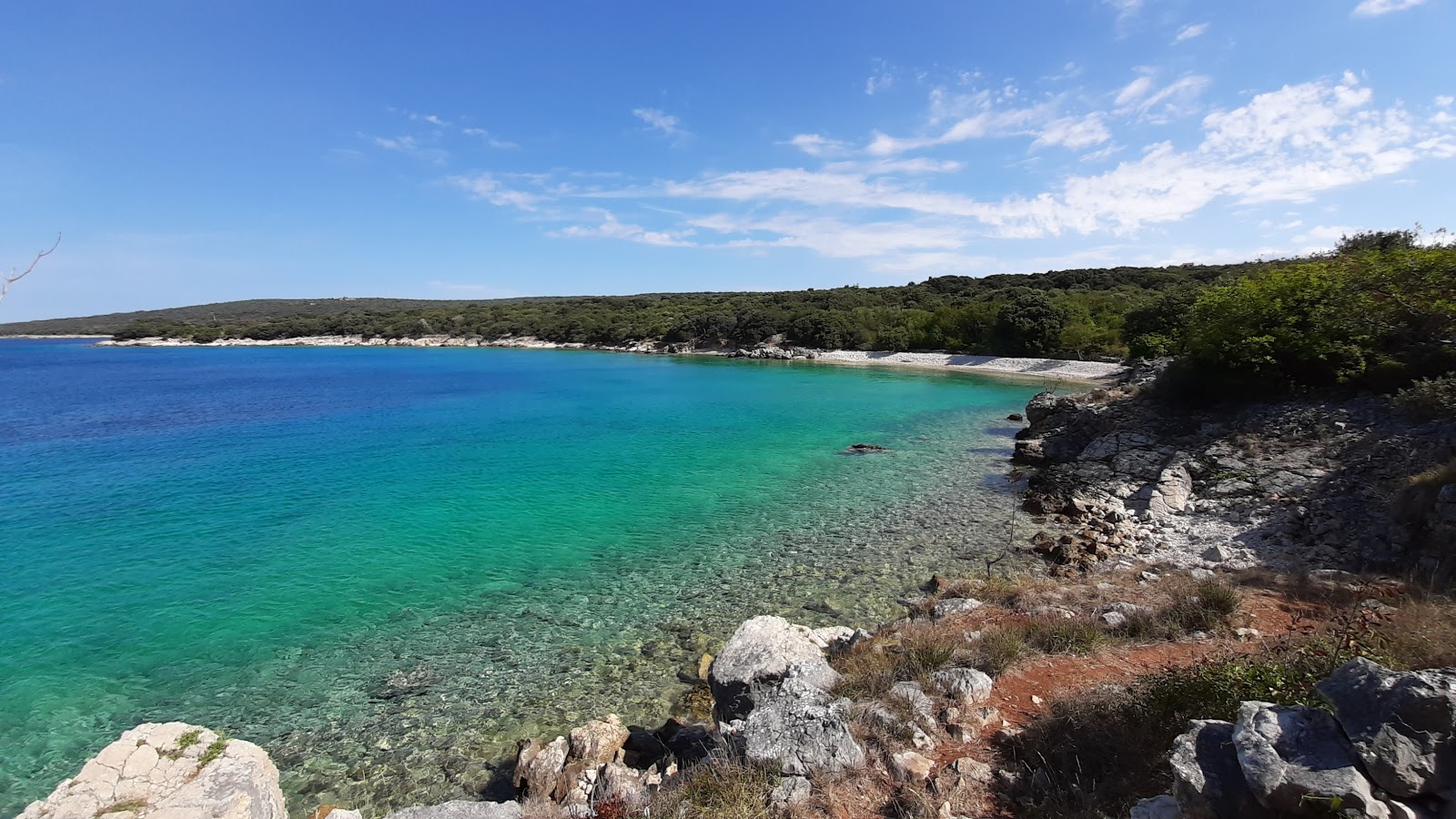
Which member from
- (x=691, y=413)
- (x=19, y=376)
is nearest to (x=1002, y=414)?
(x=691, y=413)

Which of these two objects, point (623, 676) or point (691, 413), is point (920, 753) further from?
point (691, 413)

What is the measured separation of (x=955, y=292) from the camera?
110312mm

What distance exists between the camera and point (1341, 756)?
3.89 metres

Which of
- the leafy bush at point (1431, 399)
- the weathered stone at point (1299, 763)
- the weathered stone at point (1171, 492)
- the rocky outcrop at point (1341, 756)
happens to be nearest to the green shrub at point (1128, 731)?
the rocky outcrop at point (1341, 756)

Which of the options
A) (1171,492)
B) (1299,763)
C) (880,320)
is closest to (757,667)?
(1299,763)

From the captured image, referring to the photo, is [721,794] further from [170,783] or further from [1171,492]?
[1171,492]

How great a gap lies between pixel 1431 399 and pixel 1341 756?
1757cm

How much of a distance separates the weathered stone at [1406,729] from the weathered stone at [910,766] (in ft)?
10.3

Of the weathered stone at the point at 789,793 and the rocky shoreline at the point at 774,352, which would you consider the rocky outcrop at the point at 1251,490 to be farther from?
the rocky shoreline at the point at 774,352

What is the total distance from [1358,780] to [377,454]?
31178mm

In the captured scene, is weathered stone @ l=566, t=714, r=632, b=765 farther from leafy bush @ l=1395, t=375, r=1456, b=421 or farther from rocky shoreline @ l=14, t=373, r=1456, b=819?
leafy bush @ l=1395, t=375, r=1456, b=421

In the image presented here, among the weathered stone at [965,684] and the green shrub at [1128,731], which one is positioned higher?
the green shrub at [1128,731]

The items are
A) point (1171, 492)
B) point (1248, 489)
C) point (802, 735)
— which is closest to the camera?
point (802, 735)

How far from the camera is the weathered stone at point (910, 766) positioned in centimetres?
578
